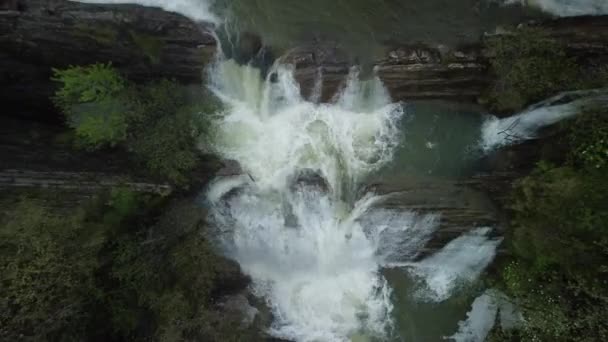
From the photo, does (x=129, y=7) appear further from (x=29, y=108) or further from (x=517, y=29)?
(x=517, y=29)

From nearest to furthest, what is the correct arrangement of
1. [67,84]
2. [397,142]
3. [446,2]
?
[67,84] → [446,2] → [397,142]

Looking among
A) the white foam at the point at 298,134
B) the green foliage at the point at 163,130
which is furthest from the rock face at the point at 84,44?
the white foam at the point at 298,134

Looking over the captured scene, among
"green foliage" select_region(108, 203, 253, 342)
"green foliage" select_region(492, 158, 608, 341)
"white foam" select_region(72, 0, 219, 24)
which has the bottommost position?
"green foliage" select_region(108, 203, 253, 342)

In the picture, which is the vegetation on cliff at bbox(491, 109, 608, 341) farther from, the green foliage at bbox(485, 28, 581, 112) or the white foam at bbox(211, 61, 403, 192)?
the white foam at bbox(211, 61, 403, 192)

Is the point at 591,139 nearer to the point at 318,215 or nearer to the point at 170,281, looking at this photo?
the point at 318,215

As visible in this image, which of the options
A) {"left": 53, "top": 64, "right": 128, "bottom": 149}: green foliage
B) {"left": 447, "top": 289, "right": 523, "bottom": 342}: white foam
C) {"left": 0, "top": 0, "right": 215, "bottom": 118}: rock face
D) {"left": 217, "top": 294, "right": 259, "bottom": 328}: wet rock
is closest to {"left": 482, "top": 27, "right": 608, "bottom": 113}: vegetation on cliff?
{"left": 447, "top": 289, "right": 523, "bottom": 342}: white foam

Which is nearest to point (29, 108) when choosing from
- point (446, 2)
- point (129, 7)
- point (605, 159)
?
point (129, 7)

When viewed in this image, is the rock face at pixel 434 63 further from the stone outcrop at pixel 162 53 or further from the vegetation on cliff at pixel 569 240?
the vegetation on cliff at pixel 569 240
